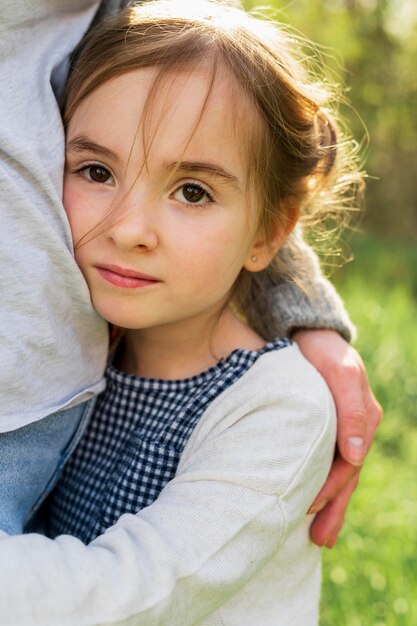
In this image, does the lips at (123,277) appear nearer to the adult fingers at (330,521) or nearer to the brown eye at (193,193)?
the brown eye at (193,193)

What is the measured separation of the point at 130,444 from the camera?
77.7 inches

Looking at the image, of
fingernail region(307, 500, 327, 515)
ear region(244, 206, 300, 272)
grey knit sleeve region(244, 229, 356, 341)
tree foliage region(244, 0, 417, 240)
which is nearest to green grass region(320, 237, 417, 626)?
fingernail region(307, 500, 327, 515)

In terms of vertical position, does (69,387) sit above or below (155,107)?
below

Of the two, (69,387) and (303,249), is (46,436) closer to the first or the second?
(69,387)

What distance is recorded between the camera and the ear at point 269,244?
211 centimetres

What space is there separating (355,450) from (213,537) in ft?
1.89

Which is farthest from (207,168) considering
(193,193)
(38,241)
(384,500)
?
(384,500)

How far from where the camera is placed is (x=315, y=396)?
1.78 metres

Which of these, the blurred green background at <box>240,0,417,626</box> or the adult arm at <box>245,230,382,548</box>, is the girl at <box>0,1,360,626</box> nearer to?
the adult arm at <box>245,230,382,548</box>

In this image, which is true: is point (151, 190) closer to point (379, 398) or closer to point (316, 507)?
point (316, 507)

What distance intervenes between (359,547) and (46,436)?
162 cm

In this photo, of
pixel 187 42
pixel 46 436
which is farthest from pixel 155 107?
pixel 46 436

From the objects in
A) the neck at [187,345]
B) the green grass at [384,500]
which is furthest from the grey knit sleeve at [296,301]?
the green grass at [384,500]

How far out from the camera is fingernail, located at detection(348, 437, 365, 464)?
6.44 feet
